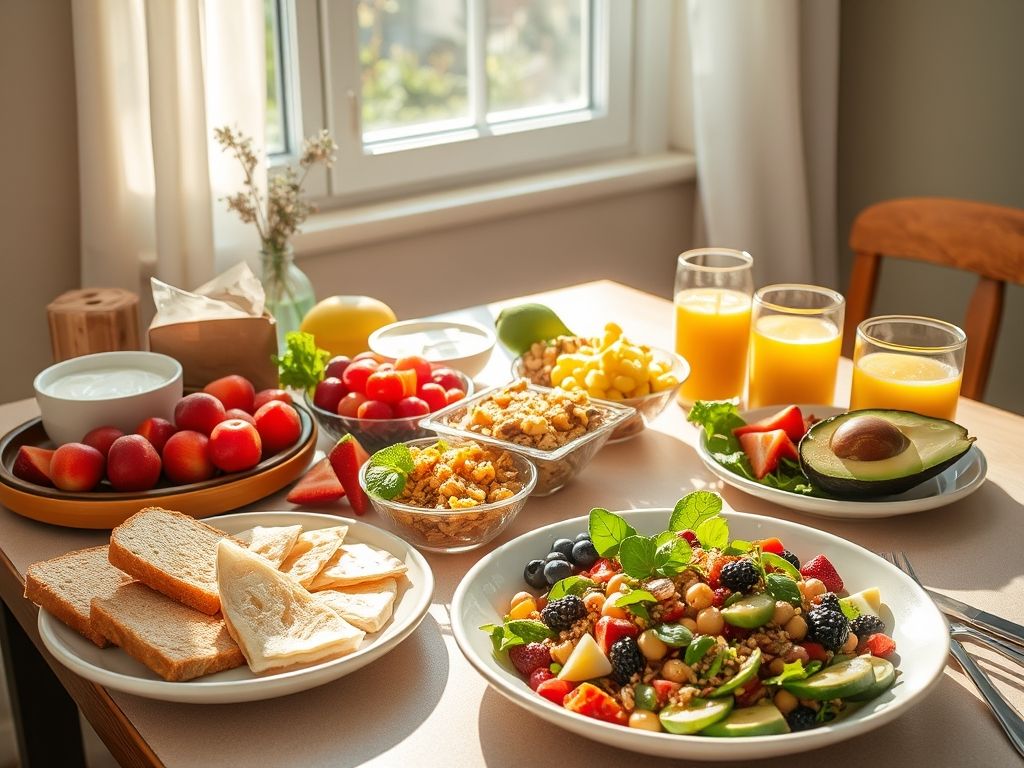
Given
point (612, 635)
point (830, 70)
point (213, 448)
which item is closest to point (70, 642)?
point (213, 448)

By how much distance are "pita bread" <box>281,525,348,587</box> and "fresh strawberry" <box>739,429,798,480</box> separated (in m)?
0.50

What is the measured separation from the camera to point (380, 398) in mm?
1360

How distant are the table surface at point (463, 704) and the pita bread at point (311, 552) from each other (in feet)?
0.36

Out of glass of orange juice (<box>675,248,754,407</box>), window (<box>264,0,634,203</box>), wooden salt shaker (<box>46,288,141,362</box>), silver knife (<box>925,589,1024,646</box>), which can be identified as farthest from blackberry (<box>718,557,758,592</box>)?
window (<box>264,0,634,203</box>)

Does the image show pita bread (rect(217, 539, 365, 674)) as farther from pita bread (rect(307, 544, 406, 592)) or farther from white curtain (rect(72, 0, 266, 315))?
white curtain (rect(72, 0, 266, 315))

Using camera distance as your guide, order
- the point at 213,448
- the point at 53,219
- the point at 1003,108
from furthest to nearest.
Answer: the point at 1003,108 < the point at 53,219 < the point at 213,448

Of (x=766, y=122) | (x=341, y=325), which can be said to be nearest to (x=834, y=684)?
(x=341, y=325)

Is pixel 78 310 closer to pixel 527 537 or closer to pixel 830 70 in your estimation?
pixel 527 537

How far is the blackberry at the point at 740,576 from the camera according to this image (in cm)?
92

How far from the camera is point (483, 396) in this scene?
1354 millimetres

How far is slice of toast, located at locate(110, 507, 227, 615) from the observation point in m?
1.01

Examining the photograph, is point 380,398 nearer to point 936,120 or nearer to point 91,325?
point 91,325

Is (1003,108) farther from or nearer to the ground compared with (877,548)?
farther from the ground

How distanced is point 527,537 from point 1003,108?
2.10m
